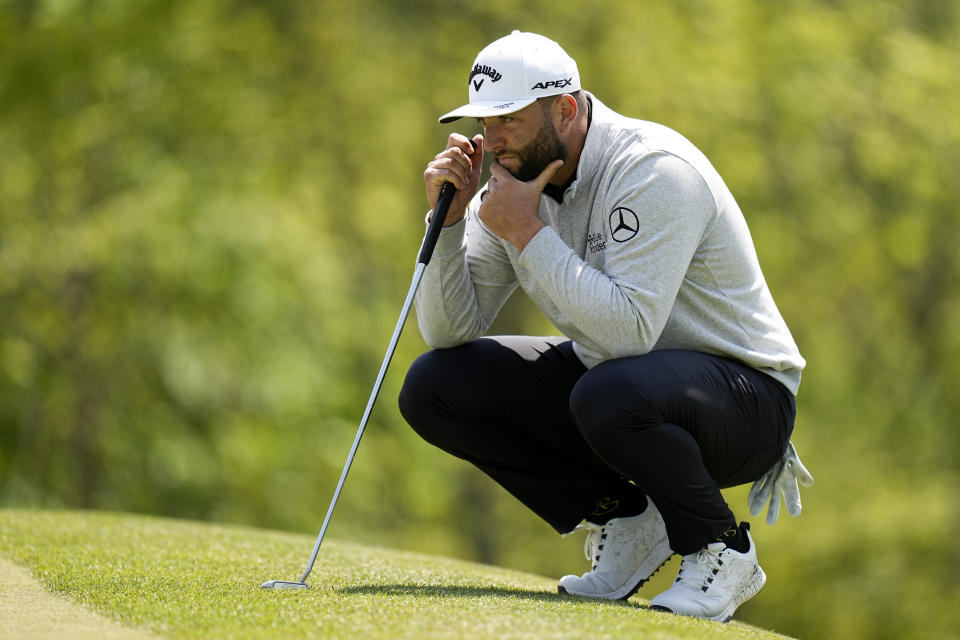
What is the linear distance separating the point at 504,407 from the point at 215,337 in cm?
652

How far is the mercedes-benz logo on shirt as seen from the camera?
269cm

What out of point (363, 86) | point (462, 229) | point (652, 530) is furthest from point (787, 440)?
point (363, 86)

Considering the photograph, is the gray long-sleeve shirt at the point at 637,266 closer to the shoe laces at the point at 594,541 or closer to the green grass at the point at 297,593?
the shoe laces at the point at 594,541

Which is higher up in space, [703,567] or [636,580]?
[703,567]

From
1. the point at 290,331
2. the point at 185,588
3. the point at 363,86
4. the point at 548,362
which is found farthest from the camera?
the point at 363,86

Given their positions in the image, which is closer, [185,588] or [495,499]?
[185,588]

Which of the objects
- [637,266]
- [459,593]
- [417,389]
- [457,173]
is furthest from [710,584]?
[457,173]

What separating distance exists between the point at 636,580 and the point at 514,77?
1222 millimetres

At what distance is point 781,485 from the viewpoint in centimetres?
304

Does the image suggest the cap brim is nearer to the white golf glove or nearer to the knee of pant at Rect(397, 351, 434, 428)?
the knee of pant at Rect(397, 351, 434, 428)

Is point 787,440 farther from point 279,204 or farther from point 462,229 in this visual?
point 279,204

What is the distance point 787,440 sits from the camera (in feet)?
9.70

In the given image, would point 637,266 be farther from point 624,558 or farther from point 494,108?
point 624,558

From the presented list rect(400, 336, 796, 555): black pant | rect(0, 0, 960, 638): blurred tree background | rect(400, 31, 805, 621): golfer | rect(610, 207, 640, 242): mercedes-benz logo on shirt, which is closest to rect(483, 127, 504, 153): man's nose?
rect(400, 31, 805, 621): golfer
